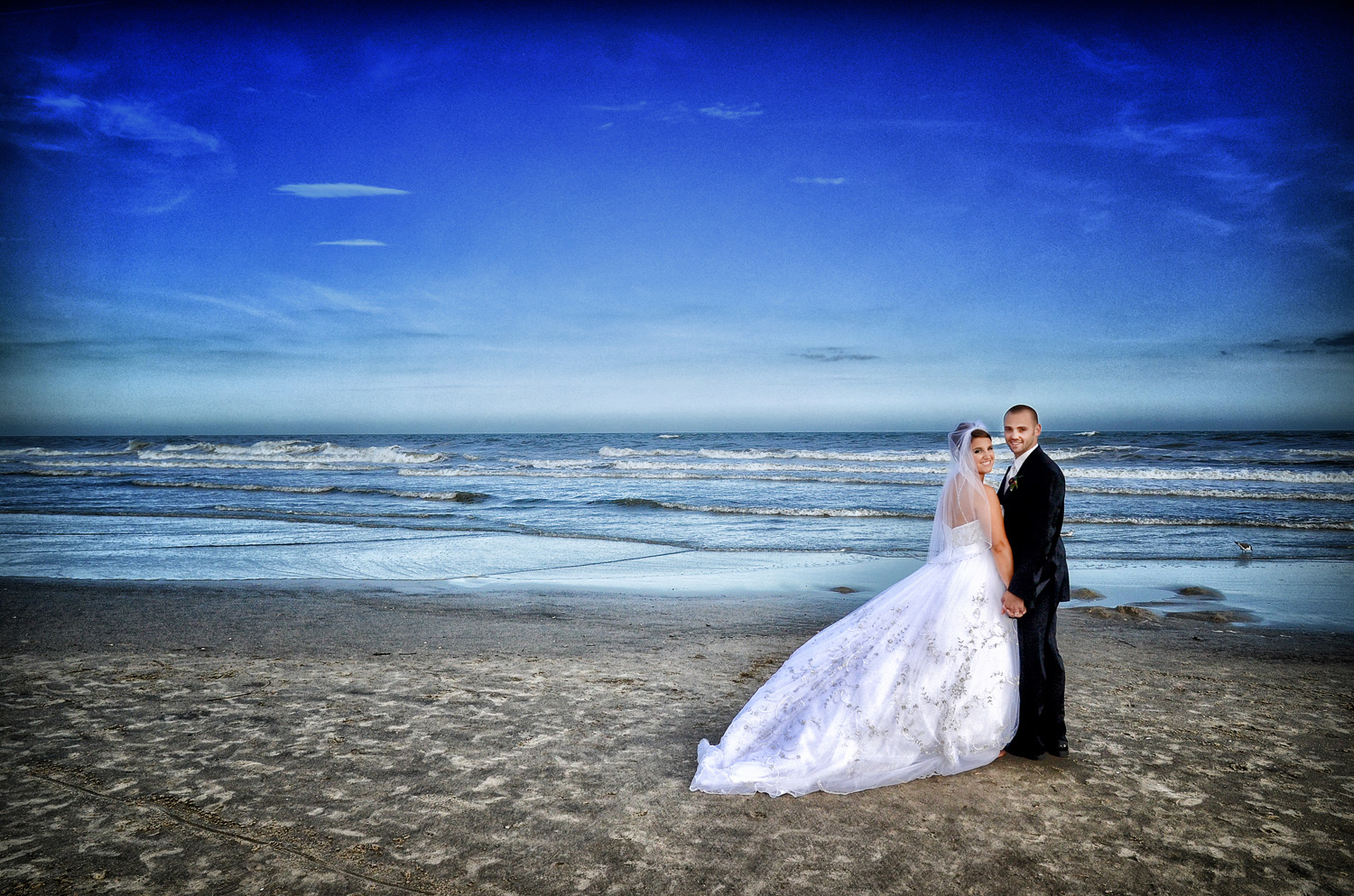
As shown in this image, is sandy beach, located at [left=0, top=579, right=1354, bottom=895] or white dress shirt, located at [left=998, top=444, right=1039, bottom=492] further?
white dress shirt, located at [left=998, top=444, right=1039, bottom=492]

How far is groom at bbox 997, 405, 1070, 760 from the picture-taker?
4.20 meters

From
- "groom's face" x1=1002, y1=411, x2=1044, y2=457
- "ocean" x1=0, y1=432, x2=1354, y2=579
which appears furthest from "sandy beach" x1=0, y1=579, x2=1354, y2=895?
"ocean" x1=0, y1=432, x2=1354, y2=579

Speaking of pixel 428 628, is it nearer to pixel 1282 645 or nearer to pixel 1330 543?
pixel 1282 645

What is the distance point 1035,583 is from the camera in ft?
13.7

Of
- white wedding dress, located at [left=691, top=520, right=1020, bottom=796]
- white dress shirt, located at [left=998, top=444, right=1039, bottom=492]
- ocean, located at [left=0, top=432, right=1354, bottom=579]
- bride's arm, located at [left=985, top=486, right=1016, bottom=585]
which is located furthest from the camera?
ocean, located at [left=0, top=432, right=1354, bottom=579]

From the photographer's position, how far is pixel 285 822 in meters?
3.58

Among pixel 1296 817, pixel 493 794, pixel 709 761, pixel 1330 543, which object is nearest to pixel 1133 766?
pixel 1296 817

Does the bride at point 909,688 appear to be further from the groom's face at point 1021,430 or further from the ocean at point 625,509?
the ocean at point 625,509

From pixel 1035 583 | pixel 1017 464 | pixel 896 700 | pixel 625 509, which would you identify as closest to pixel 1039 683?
pixel 1035 583

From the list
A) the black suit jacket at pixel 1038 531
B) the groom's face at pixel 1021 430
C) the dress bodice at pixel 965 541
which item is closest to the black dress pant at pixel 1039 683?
the black suit jacket at pixel 1038 531

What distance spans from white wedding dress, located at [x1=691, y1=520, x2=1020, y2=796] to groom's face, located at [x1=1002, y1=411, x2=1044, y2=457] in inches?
21.1

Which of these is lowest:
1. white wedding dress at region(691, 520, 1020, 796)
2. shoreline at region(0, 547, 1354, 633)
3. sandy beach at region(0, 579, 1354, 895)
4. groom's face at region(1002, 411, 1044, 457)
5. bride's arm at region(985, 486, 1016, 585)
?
shoreline at region(0, 547, 1354, 633)

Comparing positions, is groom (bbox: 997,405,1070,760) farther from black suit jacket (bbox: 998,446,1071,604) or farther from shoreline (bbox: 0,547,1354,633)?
shoreline (bbox: 0,547,1354,633)

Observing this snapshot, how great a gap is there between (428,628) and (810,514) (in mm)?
12094
